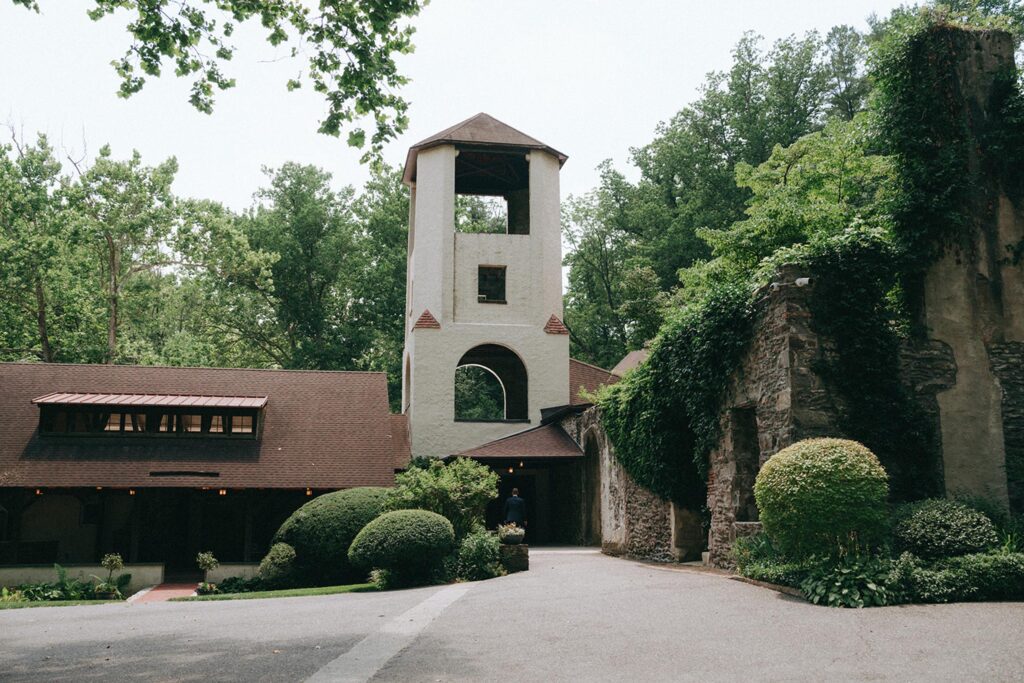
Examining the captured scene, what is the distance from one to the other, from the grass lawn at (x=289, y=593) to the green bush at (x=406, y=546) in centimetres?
76

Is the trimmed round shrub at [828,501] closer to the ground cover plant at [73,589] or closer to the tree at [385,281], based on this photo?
the ground cover plant at [73,589]

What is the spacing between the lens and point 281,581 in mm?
17359

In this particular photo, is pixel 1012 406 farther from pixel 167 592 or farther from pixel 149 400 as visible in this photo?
pixel 149 400

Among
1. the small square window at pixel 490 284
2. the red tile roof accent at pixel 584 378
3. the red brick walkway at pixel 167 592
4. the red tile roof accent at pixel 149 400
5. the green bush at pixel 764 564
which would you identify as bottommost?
the red brick walkway at pixel 167 592

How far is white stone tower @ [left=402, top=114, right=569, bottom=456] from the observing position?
27.5 m

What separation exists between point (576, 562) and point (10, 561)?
45.1 feet

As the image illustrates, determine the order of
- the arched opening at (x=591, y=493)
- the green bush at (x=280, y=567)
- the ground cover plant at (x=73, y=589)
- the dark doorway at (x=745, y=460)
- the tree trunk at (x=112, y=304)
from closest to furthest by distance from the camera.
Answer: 1. the dark doorway at (x=745, y=460)
2. the green bush at (x=280, y=567)
3. the ground cover plant at (x=73, y=589)
4. the arched opening at (x=591, y=493)
5. the tree trunk at (x=112, y=304)

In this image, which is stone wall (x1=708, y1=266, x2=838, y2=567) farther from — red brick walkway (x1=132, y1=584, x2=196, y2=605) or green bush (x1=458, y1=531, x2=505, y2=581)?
red brick walkway (x1=132, y1=584, x2=196, y2=605)

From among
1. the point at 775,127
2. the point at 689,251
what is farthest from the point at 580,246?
the point at 775,127

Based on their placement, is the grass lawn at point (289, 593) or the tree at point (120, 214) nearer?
the grass lawn at point (289, 593)

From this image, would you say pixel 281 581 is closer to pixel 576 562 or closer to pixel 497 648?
pixel 576 562

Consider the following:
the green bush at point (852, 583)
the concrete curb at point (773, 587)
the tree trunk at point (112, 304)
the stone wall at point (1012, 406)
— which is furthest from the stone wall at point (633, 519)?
the tree trunk at point (112, 304)

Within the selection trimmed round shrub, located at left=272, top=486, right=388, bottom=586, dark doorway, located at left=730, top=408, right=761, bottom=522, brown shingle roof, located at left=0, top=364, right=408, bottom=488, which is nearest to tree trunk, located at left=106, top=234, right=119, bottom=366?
brown shingle roof, located at left=0, top=364, right=408, bottom=488

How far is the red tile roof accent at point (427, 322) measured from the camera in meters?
27.5
